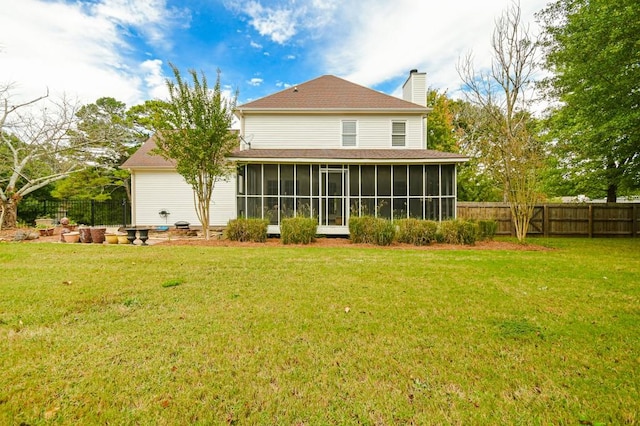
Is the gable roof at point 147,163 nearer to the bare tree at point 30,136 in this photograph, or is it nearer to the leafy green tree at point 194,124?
the bare tree at point 30,136

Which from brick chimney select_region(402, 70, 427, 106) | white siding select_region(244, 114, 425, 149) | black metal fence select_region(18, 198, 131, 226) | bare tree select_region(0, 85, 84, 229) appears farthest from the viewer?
black metal fence select_region(18, 198, 131, 226)

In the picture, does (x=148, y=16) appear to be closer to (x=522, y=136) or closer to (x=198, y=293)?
(x=198, y=293)

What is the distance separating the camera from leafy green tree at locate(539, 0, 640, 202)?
938cm

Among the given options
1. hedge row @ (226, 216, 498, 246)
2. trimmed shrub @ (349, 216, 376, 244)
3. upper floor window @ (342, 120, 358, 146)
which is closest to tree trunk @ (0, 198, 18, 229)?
hedge row @ (226, 216, 498, 246)

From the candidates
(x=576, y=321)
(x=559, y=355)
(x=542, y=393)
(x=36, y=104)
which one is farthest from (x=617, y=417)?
(x=36, y=104)

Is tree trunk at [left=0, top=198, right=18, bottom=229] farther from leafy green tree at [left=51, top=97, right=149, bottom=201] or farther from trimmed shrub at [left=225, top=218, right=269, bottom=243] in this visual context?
trimmed shrub at [left=225, top=218, right=269, bottom=243]

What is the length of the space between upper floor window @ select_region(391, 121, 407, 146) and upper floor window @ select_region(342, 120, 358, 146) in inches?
70.3

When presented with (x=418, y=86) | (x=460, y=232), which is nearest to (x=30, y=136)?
(x=418, y=86)

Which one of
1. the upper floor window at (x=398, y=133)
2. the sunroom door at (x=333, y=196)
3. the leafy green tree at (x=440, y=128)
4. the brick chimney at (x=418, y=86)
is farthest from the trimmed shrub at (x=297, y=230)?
the leafy green tree at (x=440, y=128)

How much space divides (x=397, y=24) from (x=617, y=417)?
14.7 metres

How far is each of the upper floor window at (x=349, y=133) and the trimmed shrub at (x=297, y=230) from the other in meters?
5.57

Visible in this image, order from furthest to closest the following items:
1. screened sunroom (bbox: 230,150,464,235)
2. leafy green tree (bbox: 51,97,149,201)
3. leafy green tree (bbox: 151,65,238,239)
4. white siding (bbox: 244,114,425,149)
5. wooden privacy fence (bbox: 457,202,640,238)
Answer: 1. leafy green tree (bbox: 51,97,149,201)
2. white siding (bbox: 244,114,425,149)
3. wooden privacy fence (bbox: 457,202,640,238)
4. screened sunroom (bbox: 230,150,464,235)
5. leafy green tree (bbox: 151,65,238,239)

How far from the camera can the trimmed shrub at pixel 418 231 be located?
993cm

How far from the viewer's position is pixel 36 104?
13234 mm
